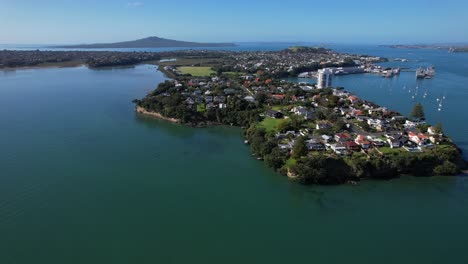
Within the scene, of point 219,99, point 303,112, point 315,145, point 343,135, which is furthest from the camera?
point 219,99

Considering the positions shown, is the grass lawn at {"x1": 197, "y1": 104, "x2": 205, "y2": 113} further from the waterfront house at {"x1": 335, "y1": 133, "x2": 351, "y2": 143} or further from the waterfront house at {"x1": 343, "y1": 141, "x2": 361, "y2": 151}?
the waterfront house at {"x1": 343, "y1": 141, "x2": 361, "y2": 151}

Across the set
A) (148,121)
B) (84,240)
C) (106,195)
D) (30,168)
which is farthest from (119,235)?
(148,121)

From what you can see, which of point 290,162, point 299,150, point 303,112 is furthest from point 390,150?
point 303,112

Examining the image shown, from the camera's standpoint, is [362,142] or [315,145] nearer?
[315,145]

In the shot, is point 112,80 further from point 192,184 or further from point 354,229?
point 354,229

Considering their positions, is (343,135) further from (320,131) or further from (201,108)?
(201,108)

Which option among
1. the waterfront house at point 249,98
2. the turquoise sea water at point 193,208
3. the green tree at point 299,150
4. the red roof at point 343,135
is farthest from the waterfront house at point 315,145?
the waterfront house at point 249,98

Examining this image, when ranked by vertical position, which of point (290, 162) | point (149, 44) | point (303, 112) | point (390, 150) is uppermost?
point (149, 44)
